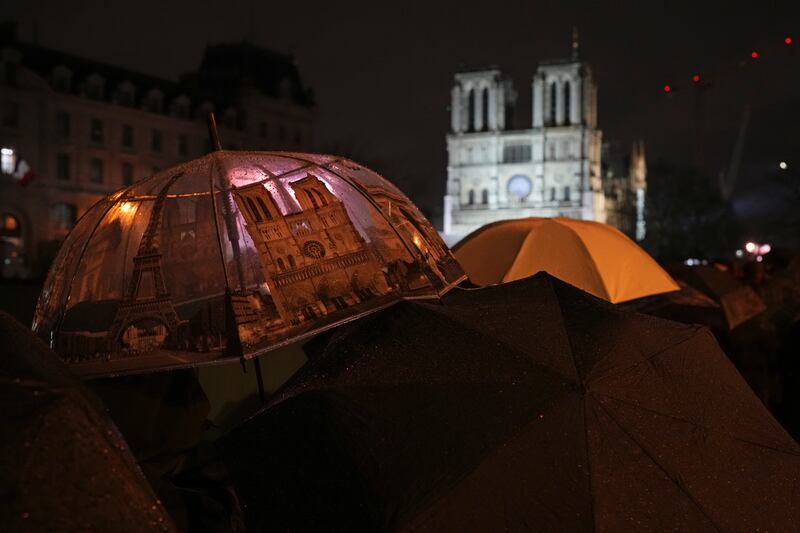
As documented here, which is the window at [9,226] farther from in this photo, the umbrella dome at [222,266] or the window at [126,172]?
the umbrella dome at [222,266]

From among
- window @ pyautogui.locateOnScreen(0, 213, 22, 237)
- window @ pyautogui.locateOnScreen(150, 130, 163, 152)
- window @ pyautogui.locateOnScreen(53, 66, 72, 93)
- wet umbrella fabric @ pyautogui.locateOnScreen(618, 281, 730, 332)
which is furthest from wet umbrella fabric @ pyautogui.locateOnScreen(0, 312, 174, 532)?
window @ pyautogui.locateOnScreen(150, 130, 163, 152)

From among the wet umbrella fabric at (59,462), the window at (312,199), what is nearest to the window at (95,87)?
the window at (312,199)

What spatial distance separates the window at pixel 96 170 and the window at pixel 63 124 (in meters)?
2.05

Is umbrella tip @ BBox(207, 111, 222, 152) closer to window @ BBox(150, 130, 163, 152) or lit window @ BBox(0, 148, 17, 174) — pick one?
lit window @ BBox(0, 148, 17, 174)

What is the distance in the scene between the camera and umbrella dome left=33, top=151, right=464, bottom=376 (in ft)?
9.07

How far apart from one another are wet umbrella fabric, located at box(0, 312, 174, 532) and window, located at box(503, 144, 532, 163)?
87.4 m

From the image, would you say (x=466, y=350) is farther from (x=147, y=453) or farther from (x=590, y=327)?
(x=147, y=453)

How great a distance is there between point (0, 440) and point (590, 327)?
1.53m

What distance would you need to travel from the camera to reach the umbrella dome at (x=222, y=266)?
2.77 m

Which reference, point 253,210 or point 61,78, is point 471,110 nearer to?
point 61,78

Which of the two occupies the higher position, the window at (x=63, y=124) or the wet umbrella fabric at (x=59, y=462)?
the window at (x=63, y=124)

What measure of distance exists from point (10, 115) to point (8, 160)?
2314mm

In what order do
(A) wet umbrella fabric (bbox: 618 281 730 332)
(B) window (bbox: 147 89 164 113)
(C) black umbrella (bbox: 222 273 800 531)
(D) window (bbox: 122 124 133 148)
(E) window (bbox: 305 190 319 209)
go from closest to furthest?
(C) black umbrella (bbox: 222 273 800 531) < (E) window (bbox: 305 190 319 209) < (A) wet umbrella fabric (bbox: 618 281 730 332) < (D) window (bbox: 122 124 133 148) < (B) window (bbox: 147 89 164 113)

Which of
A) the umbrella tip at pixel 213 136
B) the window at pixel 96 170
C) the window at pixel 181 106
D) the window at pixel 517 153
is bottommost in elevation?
the umbrella tip at pixel 213 136
